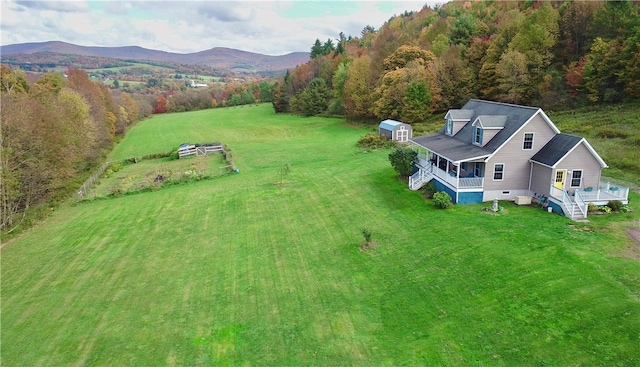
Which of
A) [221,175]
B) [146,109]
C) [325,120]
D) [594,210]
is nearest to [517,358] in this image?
[594,210]

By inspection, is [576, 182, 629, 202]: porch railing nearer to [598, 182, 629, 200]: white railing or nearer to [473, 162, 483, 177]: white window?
[598, 182, 629, 200]: white railing

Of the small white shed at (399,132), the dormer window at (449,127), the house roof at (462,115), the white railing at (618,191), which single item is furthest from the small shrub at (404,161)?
the small white shed at (399,132)

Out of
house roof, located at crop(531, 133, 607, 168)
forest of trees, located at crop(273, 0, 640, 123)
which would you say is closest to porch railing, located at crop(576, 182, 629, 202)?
house roof, located at crop(531, 133, 607, 168)

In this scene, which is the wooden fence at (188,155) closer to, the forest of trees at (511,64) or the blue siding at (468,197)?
the blue siding at (468,197)

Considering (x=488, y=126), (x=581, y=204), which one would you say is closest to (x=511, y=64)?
(x=488, y=126)

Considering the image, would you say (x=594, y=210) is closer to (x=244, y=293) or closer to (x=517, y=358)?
(x=517, y=358)

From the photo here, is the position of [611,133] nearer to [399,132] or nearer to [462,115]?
[462,115]
